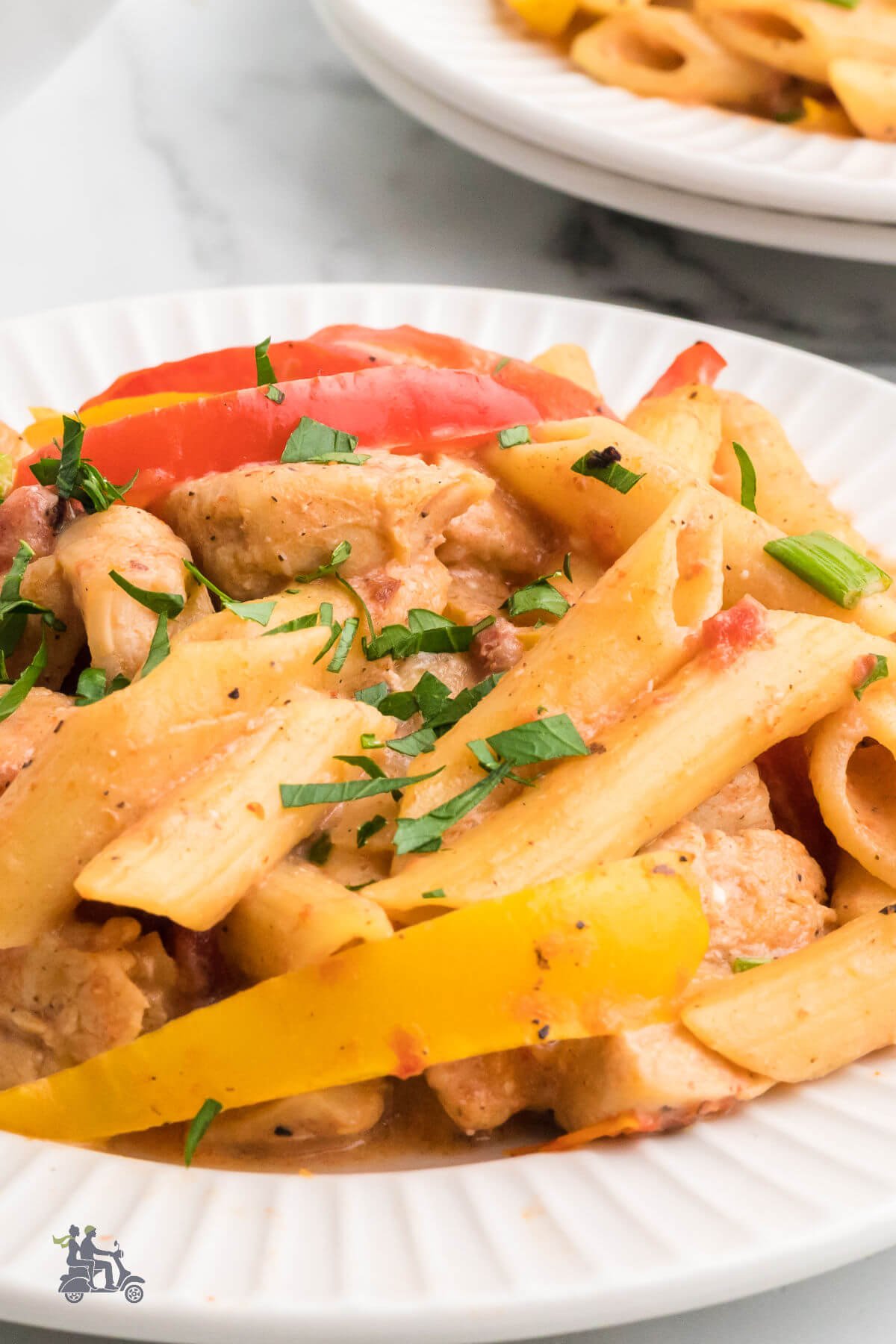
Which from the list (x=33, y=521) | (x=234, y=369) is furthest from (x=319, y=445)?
(x=33, y=521)

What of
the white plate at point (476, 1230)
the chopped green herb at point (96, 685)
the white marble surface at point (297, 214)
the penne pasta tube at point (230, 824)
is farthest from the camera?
the white marble surface at point (297, 214)

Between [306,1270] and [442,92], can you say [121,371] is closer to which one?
[442,92]

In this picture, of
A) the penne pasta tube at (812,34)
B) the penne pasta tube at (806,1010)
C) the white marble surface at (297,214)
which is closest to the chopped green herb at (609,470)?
the penne pasta tube at (806,1010)

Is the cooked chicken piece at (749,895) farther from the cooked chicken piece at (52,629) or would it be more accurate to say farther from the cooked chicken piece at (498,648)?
the cooked chicken piece at (52,629)

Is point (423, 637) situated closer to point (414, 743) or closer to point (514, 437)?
point (414, 743)

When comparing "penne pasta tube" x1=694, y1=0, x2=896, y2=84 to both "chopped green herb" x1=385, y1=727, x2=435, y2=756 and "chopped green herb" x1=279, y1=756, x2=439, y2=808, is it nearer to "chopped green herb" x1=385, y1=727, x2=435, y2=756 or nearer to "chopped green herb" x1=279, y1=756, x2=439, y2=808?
"chopped green herb" x1=385, y1=727, x2=435, y2=756
